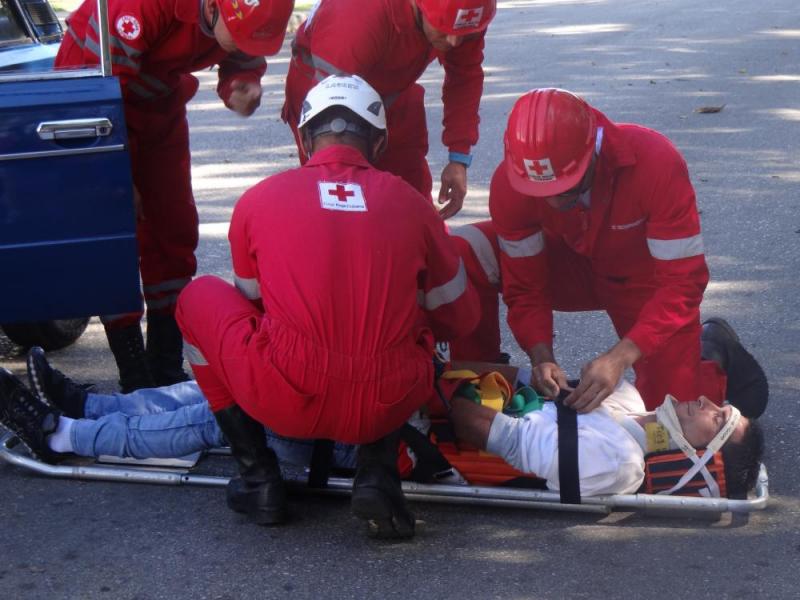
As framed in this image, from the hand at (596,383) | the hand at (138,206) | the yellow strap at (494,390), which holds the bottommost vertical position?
the yellow strap at (494,390)

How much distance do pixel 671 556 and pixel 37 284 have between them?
83.0 inches

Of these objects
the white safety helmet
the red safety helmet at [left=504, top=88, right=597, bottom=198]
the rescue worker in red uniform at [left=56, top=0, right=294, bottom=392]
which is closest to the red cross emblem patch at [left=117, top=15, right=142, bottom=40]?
the rescue worker in red uniform at [left=56, top=0, right=294, bottom=392]

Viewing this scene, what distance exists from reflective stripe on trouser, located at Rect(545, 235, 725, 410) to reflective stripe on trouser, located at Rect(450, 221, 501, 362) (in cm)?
22

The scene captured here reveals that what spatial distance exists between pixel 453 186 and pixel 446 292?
1224mm

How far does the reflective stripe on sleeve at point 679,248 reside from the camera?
4.07m

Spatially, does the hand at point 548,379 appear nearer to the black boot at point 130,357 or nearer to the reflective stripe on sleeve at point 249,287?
the reflective stripe on sleeve at point 249,287

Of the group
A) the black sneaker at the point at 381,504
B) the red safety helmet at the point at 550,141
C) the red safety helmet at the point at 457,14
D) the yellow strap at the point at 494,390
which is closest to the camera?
the black sneaker at the point at 381,504

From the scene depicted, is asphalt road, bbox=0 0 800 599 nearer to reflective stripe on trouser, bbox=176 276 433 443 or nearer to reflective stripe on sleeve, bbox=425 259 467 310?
reflective stripe on trouser, bbox=176 276 433 443

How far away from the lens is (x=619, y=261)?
4.43 metres

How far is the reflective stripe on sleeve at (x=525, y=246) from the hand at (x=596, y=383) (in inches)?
22.2

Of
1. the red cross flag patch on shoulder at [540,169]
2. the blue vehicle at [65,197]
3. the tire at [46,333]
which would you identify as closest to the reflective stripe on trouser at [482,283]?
the red cross flag patch on shoulder at [540,169]

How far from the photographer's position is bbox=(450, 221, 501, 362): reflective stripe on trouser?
4.70 m

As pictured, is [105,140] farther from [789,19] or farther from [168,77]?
[789,19]

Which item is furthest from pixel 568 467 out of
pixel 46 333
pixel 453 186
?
pixel 46 333
